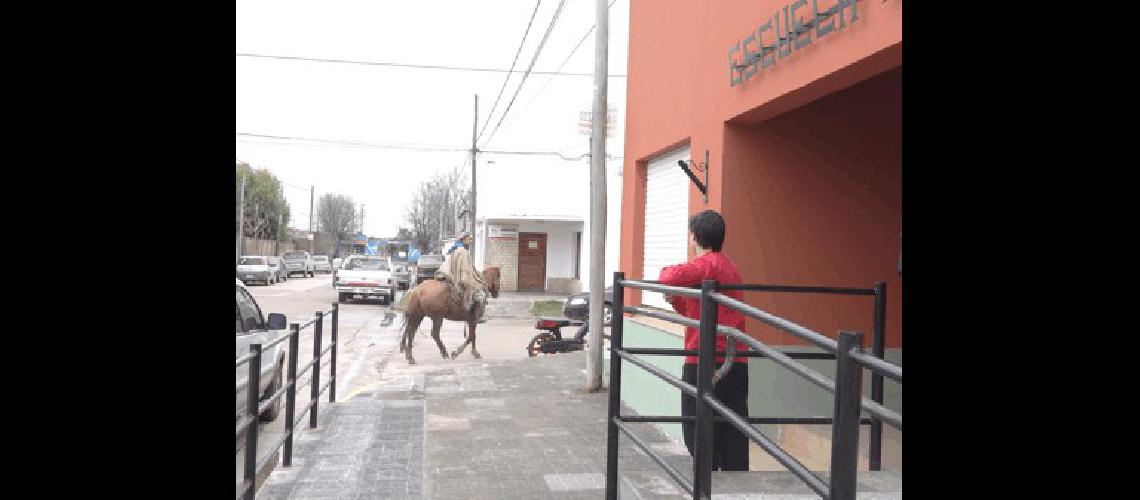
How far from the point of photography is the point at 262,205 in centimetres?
6200

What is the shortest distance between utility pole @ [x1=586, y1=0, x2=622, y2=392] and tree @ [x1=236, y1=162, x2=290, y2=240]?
5199cm

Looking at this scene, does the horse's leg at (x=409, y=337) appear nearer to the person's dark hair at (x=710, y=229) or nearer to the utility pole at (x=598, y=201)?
the utility pole at (x=598, y=201)

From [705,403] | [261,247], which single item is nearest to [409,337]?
[705,403]

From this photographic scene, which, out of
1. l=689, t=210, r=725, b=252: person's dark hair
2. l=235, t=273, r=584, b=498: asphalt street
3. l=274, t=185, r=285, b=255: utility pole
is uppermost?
l=274, t=185, r=285, b=255: utility pole

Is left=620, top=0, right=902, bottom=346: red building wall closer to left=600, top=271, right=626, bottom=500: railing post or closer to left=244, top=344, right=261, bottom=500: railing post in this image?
left=600, top=271, right=626, bottom=500: railing post

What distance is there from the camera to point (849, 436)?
6.75 feet

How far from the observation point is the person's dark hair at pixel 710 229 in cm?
448

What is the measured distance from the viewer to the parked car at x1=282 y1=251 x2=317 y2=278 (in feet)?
143

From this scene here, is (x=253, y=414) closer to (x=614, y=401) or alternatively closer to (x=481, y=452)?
(x=614, y=401)

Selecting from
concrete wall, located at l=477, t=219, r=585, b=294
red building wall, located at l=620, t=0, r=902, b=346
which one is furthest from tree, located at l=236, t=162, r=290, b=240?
red building wall, located at l=620, t=0, r=902, b=346

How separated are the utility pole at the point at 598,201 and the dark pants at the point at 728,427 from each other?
4187mm
